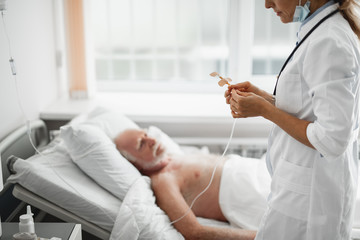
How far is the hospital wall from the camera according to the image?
1.93 m

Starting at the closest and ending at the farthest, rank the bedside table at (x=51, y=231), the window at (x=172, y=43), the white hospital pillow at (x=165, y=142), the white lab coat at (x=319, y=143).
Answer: the white lab coat at (x=319, y=143) < the bedside table at (x=51, y=231) < the white hospital pillow at (x=165, y=142) < the window at (x=172, y=43)

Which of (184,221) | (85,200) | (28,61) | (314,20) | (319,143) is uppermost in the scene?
(314,20)

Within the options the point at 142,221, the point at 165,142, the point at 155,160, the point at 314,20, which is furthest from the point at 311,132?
the point at 165,142

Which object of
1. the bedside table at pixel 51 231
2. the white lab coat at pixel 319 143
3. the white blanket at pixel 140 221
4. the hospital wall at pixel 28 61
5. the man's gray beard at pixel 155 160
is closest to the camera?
the white lab coat at pixel 319 143

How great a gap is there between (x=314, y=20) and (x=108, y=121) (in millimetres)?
1323

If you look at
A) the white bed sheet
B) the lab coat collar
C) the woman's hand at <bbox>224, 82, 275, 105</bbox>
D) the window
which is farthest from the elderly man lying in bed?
the window

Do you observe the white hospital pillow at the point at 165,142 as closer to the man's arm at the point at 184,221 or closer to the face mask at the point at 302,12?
the man's arm at the point at 184,221

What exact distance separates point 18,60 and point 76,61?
0.76 metres

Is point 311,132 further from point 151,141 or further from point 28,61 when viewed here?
point 28,61

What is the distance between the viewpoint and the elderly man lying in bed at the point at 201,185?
173cm

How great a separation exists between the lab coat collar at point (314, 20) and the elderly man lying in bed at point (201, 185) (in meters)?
0.87

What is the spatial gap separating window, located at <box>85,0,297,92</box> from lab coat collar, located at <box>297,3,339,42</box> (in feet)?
5.83

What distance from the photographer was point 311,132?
1113mm

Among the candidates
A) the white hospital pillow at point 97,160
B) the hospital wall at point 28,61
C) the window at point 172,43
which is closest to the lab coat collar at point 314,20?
the white hospital pillow at point 97,160
